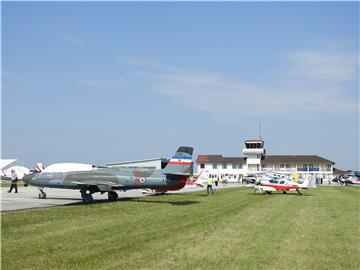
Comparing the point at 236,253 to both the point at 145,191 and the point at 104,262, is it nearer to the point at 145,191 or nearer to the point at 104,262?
the point at 104,262

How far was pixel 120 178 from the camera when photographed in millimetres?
29922

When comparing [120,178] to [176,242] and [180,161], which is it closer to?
[180,161]

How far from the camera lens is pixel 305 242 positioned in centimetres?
1303

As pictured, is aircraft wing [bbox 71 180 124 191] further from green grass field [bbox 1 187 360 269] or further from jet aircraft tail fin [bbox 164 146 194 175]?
green grass field [bbox 1 187 360 269]

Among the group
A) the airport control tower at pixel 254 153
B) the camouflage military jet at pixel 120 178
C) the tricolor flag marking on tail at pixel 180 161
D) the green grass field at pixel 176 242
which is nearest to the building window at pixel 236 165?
the airport control tower at pixel 254 153

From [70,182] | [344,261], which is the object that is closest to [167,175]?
[70,182]

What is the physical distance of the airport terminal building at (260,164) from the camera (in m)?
119

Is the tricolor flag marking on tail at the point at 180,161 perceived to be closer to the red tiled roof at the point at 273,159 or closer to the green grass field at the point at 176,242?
the green grass field at the point at 176,242

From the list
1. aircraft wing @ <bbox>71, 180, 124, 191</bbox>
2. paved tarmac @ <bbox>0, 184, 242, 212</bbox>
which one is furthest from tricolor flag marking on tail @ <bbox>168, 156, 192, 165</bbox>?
paved tarmac @ <bbox>0, 184, 242, 212</bbox>

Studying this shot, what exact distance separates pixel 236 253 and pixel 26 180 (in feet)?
79.6

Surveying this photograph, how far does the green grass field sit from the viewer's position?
9.92 m

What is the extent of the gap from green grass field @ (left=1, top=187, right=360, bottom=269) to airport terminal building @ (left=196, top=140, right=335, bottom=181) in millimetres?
100365

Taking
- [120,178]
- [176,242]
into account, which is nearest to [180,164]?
[120,178]

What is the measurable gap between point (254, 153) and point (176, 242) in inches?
4308
